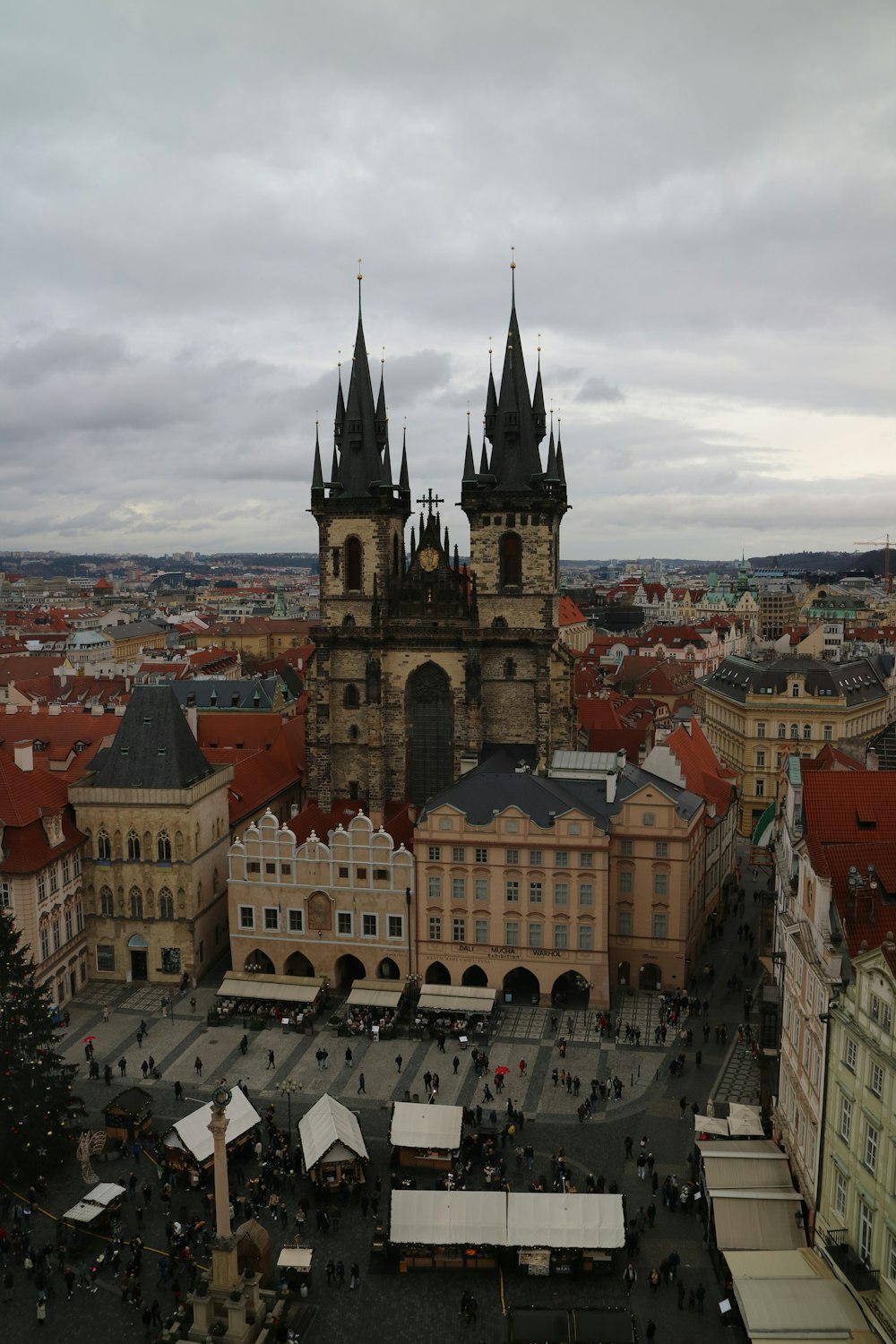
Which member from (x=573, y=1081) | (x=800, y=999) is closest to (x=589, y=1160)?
(x=573, y=1081)

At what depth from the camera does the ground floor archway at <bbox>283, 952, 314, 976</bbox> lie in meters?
63.5

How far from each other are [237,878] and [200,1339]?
3093cm

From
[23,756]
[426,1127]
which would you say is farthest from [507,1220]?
[23,756]

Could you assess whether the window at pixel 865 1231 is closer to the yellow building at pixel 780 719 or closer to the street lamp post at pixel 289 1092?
the street lamp post at pixel 289 1092

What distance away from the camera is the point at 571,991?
6169 centimetres

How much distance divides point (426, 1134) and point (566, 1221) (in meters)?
7.46

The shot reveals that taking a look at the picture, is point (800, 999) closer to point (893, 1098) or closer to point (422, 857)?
point (893, 1098)

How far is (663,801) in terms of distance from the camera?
198 ft

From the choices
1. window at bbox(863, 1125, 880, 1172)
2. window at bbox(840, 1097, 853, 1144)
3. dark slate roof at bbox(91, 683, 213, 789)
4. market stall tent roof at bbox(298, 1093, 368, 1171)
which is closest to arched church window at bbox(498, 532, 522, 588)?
dark slate roof at bbox(91, 683, 213, 789)

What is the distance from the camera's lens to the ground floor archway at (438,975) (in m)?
61.8

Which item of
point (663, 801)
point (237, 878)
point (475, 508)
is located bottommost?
point (237, 878)

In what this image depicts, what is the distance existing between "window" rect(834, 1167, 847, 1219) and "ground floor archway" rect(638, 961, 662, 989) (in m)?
27.2

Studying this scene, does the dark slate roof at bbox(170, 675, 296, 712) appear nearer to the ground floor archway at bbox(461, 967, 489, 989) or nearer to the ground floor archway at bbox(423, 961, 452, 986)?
the ground floor archway at bbox(423, 961, 452, 986)

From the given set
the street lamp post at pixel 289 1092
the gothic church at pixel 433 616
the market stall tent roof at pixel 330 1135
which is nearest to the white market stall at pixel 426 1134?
the market stall tent roof at pixel 330 1135
